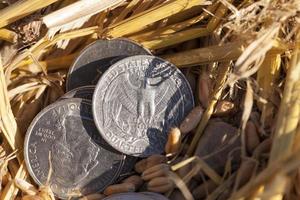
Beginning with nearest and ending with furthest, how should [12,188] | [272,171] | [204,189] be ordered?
[272,171], [204,189], [12,188]

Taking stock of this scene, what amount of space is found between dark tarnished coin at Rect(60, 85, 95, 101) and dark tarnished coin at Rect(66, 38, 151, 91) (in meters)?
0.03

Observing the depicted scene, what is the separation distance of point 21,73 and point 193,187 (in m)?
0.50

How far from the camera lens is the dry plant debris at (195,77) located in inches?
50.0

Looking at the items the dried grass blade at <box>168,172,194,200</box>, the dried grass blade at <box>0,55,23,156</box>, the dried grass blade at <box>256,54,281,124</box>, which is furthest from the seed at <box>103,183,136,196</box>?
the dried grass blade at <box>256,54,281,124</box>

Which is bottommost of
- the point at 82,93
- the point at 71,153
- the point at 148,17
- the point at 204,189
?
the point at 204,189

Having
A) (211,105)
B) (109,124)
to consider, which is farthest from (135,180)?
(211,105)

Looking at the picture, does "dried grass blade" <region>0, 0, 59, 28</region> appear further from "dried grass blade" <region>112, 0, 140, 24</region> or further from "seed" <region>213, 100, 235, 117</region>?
"seed" <region>213, 100, 235, 117</region>

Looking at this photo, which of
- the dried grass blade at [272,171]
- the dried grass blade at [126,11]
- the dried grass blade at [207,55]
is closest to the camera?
the dried grass blade at [272,171]

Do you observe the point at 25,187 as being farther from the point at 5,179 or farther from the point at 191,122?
the point at 191,122

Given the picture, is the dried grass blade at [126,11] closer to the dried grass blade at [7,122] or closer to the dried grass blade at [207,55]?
the dried grass blade at [207,55]

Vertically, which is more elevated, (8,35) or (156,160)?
(8,35)

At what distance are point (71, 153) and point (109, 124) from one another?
114 millimetres

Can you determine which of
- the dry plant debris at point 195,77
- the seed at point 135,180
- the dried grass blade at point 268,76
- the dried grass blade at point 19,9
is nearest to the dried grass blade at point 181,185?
the dry plant debris at point 195,77

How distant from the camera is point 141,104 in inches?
56.4
